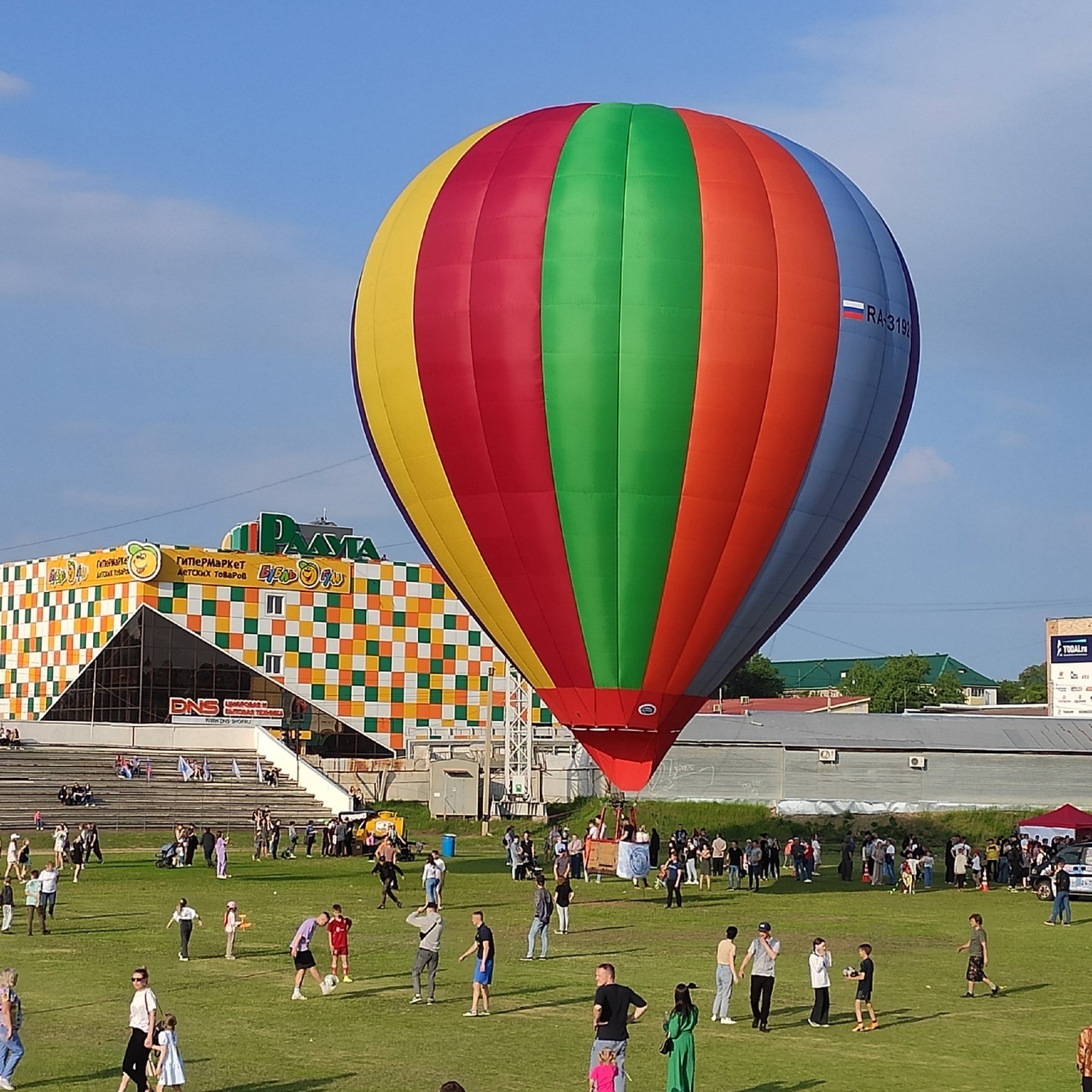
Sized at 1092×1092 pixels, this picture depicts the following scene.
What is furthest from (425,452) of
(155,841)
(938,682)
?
(938,682)

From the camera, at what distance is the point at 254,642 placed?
8188 cm

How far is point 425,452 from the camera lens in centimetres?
3603

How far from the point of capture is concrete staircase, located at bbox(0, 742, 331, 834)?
58000 millimetres

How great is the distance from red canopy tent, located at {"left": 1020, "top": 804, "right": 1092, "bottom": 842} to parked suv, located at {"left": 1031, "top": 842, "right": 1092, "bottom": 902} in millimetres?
5992

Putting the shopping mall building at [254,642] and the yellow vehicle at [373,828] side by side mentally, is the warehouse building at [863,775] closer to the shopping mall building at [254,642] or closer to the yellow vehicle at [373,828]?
the yellow vehicle at [373,828]

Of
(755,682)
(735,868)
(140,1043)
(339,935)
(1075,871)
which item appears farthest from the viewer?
(755,682)

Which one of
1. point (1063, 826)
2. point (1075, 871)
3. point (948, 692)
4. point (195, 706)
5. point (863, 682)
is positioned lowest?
point (1075, 871)

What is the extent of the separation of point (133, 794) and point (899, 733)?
31.1 m

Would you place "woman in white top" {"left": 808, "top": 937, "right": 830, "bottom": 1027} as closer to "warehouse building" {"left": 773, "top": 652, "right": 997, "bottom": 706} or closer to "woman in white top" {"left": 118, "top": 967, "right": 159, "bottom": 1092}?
"woman in white top" {"left": 118, "top": 967, "right": 159, "bottom": 1092}

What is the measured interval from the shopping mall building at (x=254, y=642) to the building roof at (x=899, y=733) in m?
14.8

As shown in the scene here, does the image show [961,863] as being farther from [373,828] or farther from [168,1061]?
[168,1061]

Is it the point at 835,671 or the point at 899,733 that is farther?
the point at 835,671

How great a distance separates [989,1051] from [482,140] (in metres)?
23.2

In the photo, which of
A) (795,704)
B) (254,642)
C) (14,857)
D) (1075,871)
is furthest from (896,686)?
(14,857)
